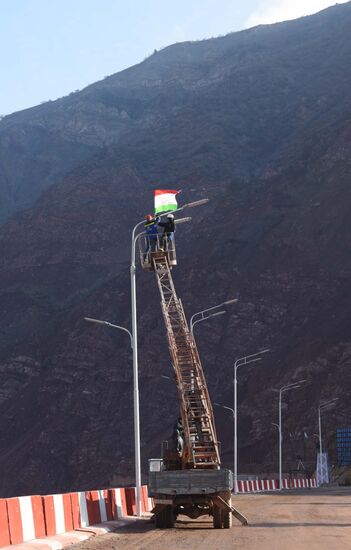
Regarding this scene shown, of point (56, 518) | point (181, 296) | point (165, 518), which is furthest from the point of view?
point (181, 296)

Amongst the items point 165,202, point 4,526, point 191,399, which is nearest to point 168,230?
point 165,202

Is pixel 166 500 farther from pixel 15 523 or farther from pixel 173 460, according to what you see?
pixel 15 523

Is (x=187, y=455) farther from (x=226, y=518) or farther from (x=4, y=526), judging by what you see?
(x=4, y=526)

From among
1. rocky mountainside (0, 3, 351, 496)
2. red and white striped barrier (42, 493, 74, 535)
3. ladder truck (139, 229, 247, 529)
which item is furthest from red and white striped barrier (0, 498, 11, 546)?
rocky mountainside (0, 3, 351, 496)

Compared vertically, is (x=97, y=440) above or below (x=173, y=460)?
below

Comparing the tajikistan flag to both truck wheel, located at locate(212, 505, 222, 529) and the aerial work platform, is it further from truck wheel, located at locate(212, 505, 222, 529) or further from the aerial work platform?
truck wheel, located at locate(212, 505, 222, 529)

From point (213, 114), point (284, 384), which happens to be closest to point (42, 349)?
point (284, 384)
